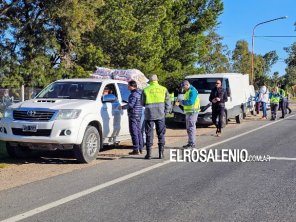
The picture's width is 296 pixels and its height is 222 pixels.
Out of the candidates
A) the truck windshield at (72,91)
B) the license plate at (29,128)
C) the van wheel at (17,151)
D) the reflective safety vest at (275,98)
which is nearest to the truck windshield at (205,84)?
the reflective safety vest at (275,98)

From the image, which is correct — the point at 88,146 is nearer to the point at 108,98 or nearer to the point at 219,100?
the point at 108,98

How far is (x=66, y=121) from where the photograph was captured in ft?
28.3

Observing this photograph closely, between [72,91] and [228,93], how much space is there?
8.40m

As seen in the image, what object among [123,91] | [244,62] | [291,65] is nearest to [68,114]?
[123,91]

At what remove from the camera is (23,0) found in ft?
69.4

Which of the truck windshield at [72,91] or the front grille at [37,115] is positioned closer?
the front grille at [37,115]

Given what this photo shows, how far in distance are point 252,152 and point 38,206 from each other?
5.89 m

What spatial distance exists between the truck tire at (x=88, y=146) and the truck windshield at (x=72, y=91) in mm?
898

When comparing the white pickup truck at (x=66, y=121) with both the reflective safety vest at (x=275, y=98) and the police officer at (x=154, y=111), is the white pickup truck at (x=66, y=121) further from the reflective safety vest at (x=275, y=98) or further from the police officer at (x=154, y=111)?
the reflective safety vest at (x=275, y=98)

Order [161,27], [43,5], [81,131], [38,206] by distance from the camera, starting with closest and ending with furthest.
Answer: [38,206] < [81,131] < [43,5] < [161,27]

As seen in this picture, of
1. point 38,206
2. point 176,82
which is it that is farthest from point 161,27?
point 38,206

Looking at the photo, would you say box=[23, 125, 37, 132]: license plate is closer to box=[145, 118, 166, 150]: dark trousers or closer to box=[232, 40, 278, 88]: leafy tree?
box=[145, 118, 166, 150]: dark trousers

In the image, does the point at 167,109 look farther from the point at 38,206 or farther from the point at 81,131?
the point at 38,206

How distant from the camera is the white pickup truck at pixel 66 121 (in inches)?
339
